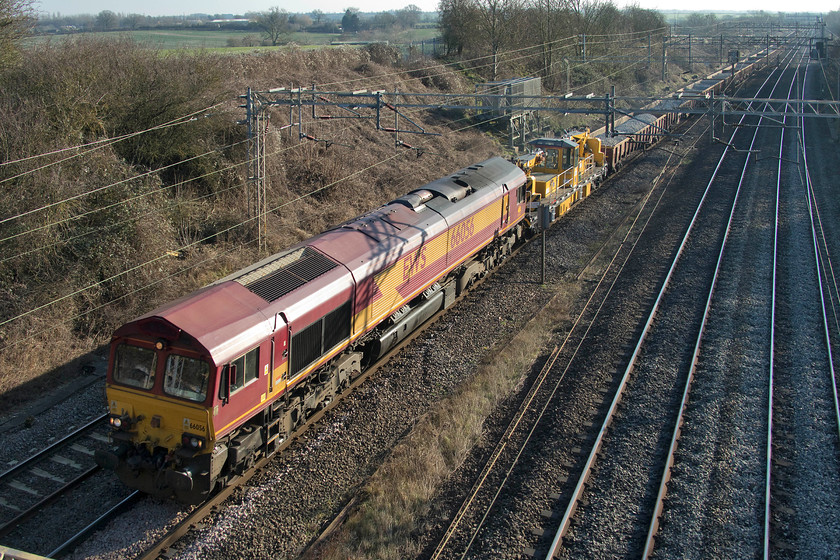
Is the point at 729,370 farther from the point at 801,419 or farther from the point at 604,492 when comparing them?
the point at 604,492

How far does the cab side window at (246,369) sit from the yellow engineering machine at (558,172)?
48.3ft

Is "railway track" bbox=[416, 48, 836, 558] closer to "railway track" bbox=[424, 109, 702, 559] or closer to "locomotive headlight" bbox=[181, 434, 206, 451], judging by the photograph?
"railway track" bbox=[424, 109, 702, 559]

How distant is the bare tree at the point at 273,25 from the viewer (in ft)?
175

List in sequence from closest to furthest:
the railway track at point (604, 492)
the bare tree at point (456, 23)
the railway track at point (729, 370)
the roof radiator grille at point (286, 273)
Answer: the railway track at point (604, 492), the railway track at point (729, 370), the roof radiator grille at point (286, 273), the bare tree at point (456, 23)

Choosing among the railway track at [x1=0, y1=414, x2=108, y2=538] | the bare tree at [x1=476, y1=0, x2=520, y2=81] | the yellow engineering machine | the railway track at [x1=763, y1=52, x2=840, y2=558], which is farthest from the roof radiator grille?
the bare tree at [x1=476, y1=0, x2=520, y2=81]

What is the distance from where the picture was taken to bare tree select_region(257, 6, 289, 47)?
53312 mm

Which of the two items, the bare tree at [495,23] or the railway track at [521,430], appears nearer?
the railway track at [521,430]

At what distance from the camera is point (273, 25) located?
5359cm

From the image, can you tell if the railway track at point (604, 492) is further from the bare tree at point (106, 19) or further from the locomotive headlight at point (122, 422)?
the bare tree at point (106, 19)

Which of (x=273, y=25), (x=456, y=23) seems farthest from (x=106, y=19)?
(x=456, y=23)

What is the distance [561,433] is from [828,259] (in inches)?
552

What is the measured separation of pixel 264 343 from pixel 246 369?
A: 1.66 ft

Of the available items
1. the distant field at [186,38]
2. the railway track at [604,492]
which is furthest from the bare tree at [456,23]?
the railway track at [604,492]

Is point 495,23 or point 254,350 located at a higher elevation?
point 495,23
